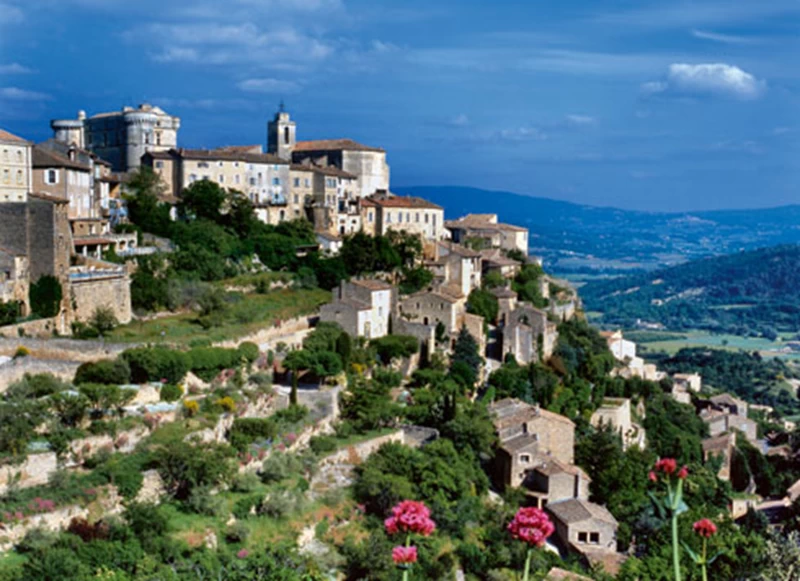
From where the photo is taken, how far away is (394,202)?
59.3 m

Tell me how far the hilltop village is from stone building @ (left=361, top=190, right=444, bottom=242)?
Answer: 14 cm

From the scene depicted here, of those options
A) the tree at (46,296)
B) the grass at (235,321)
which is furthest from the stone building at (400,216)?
the tree at (46,296)

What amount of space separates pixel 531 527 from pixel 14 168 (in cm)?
3309

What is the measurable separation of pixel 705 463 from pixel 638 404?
17.2 feet

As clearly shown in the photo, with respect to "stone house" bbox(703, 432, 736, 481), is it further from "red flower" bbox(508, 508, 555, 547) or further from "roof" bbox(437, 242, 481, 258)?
"red flower" bbox(508, 508, 555, 547)

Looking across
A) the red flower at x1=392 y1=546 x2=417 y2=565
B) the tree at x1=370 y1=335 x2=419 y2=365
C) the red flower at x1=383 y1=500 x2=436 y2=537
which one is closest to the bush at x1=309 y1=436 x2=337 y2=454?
the tree at x1=370 y1=335 x2=419 y2=365

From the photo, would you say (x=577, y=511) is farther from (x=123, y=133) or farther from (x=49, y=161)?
(x=123, y=133)

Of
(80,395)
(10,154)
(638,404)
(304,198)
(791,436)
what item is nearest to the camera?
(80,395)

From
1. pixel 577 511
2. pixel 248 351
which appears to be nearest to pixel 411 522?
pixel 248 351

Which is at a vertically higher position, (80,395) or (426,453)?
(80,395)

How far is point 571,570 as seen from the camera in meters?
31.5

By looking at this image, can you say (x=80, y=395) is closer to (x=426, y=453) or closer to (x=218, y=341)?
(x=218, y=341)

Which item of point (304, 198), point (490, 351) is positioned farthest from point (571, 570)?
point (304, 198)

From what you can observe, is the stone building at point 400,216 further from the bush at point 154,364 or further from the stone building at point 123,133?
the bush at point 154,364
